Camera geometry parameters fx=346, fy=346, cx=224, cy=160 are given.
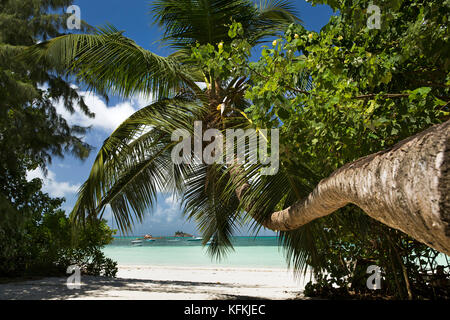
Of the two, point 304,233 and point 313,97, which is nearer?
Result: point 313,97

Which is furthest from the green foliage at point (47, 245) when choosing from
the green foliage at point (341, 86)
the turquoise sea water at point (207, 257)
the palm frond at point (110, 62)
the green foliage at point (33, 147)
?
the green foliage at point (341, 86)

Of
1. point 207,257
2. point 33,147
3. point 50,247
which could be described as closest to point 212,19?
point 33,147

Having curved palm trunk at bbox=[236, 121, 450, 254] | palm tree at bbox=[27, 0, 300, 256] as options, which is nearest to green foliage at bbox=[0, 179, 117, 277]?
palm tree at bbox=[27, 0, 300, 256]

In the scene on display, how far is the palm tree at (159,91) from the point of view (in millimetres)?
4742

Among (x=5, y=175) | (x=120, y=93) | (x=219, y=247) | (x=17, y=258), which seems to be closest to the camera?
(x=120, y=93)

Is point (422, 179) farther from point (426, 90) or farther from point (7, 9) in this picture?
point (7, 9)

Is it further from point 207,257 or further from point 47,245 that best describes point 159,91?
point 207,257

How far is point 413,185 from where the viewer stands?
1.14 meters

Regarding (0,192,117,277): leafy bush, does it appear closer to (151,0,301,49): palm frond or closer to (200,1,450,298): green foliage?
(151,0,301,49): palm frond

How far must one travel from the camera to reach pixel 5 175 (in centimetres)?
866

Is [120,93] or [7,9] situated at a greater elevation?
[7,9]

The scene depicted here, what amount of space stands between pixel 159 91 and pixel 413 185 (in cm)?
510

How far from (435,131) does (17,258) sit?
11.4 metres
